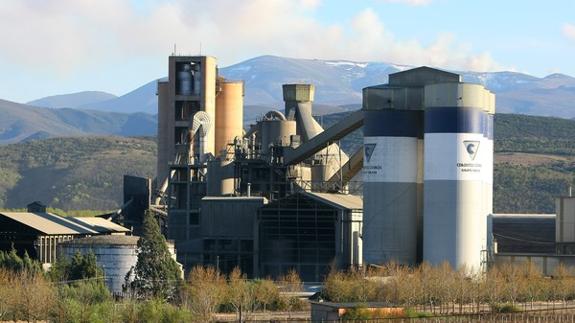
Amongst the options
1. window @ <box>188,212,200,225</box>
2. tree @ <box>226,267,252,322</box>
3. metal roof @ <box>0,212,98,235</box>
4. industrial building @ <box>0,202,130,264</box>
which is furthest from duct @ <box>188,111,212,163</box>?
tree @ <box>226,267,252,322</box>

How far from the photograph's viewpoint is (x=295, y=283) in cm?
9856

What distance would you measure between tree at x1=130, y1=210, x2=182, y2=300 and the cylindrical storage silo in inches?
675

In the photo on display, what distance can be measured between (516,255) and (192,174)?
29.4 metres

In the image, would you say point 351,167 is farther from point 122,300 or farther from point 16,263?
point 122,300

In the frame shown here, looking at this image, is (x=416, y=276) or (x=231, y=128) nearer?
(x=416, y=276)

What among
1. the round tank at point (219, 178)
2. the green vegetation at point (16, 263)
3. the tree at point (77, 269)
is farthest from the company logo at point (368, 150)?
the green vegetation at point (16, 263)

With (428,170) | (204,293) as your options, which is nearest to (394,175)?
(428,170)

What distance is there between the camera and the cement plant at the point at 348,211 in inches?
3922

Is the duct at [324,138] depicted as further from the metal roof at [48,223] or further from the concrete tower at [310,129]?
the metal roof at [48,223]

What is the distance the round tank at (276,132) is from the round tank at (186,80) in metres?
14.4

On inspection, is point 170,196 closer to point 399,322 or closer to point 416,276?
point 416,276

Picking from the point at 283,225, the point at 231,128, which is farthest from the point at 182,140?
the point at 283,225

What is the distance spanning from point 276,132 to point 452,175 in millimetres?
24055

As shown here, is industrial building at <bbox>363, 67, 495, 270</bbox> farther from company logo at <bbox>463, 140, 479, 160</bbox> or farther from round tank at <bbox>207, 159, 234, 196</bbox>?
round tank at <bbox>207, 159, 234, 196</bbox>
